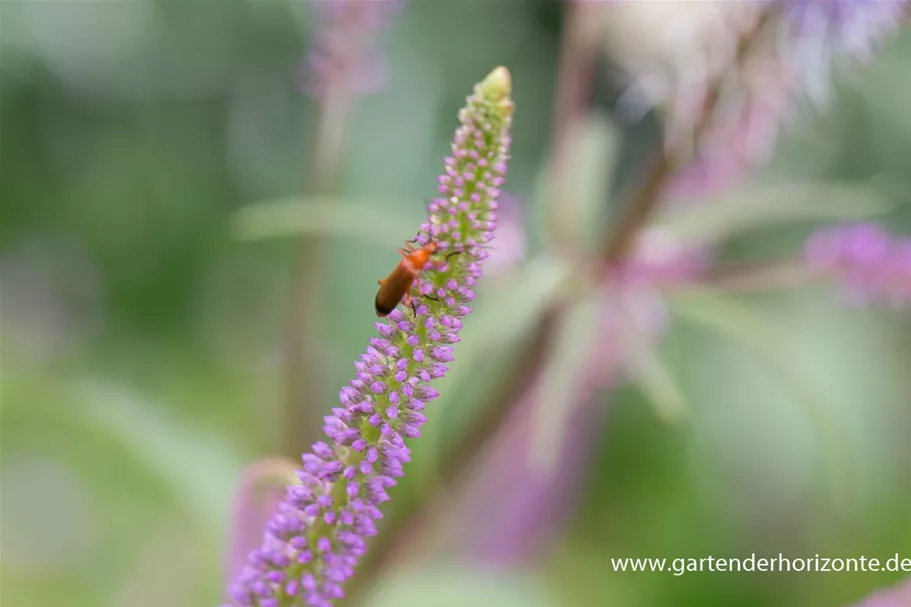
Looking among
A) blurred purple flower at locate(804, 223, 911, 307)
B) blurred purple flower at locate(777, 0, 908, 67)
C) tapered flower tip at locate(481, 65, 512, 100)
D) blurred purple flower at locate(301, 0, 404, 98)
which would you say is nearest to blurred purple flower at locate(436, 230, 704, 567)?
blurred purple flower at locate(804, 223, 911, 307)

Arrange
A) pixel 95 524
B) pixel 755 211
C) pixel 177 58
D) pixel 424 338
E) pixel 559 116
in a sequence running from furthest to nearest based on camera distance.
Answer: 1. pixel 177 58
2. pixel 95 524
3. pixel 559 116
4. pixel 755 211
5. pixel 424 338

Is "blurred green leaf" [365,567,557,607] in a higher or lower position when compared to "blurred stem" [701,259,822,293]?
lower

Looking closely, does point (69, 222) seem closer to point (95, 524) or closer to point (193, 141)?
point (193, 141)

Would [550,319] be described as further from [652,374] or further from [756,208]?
[756,208]

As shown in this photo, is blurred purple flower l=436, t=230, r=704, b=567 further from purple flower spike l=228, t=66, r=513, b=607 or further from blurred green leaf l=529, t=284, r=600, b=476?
purple flower spike l=228, t=66, r=513, b=607

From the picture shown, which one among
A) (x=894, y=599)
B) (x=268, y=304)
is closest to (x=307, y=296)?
(x=894, y=599)

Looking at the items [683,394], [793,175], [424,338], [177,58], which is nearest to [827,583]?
[683,394]

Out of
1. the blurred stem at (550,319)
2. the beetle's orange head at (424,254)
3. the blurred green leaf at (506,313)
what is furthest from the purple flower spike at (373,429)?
the blurred stem at (550,319)
